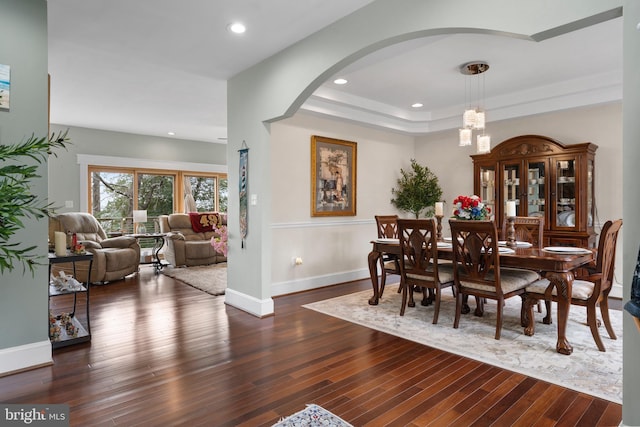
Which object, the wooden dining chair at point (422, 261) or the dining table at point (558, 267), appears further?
the wooden dining chair at point (422, 261)

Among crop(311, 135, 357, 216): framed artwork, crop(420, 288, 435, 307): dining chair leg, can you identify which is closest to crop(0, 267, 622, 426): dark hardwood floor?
crop(420, 288, 435, 307): dining chair leg

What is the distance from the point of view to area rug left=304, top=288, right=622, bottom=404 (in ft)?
8.29

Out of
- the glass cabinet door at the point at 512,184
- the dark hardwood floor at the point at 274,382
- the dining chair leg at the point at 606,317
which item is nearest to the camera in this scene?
the dark hardwood floor at the point at 274,382

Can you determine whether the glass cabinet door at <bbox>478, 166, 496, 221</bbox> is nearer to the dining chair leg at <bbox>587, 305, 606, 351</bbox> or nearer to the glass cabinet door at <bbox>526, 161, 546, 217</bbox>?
the glass cabinet door at <bbox>526, 161, 546, 217</bbox>

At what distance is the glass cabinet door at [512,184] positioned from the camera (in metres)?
5.21

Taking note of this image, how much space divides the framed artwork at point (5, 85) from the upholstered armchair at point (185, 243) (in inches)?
174

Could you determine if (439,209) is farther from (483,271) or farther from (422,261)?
(483,271)

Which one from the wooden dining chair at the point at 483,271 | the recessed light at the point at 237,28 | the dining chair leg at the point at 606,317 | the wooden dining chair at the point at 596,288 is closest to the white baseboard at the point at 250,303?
the wooden dining chair at the point at 483,271

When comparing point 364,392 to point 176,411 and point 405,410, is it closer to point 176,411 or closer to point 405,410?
point 405,410

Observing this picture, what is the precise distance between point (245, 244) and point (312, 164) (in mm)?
1686

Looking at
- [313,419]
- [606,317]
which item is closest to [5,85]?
[313,419]

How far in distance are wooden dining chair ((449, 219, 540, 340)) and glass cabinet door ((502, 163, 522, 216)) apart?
193cm

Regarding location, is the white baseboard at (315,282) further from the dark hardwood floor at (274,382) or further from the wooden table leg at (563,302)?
the wooden table leg at (563,302)

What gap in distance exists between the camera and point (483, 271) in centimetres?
332
